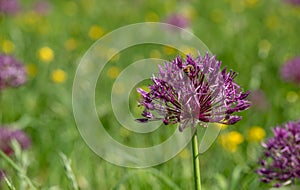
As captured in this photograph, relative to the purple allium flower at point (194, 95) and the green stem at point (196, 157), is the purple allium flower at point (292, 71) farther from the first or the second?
the green stem at point (196, 157)

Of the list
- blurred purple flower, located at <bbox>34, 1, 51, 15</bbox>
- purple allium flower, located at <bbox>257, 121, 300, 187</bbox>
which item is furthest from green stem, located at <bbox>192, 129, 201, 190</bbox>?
blurred purple flower, located at <bbox>34, 1, 51, 15</bbox>

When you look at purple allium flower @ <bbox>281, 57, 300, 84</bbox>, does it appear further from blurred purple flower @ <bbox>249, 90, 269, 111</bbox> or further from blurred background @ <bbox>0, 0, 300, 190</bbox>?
blurred purple flower @ <bbox>249, 90, 269, 111</bbox>

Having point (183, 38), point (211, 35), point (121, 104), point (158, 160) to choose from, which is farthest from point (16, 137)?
point (211, 35)

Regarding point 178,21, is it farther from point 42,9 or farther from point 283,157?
point 283,157

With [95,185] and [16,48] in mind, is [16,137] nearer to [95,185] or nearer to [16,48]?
[95,185]

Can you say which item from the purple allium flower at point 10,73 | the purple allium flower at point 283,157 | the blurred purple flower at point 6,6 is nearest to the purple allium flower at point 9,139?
the purple allium flower at point 10,73

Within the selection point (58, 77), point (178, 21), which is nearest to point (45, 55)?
point (58, 77)
